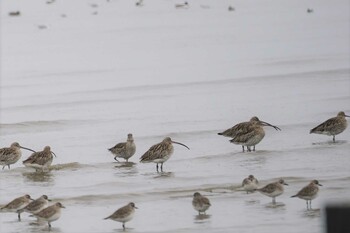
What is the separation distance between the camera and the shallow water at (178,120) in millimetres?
11078

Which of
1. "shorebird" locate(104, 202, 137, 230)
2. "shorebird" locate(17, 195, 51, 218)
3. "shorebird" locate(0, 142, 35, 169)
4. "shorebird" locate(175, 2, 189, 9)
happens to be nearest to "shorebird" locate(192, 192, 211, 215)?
"shorebird" locate(104, 202, 137, 230)

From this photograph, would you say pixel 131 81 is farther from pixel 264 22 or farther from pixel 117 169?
pixel 264 22

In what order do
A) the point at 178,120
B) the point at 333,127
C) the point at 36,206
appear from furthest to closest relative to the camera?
the point at 178,120 → the point at 333,127 → the point at 36,206

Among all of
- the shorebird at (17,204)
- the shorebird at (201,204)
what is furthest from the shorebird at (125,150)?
the shorebird at (201,204)

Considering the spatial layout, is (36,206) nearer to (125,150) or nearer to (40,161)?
(40,161)

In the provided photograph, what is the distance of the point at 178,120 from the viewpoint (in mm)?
18125

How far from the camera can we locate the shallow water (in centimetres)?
1108

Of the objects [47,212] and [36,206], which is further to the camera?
[36,206]

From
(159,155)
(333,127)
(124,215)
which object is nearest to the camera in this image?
(124,215)

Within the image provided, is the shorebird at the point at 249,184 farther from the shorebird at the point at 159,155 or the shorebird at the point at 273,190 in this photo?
the shorebird at the point at 159,155

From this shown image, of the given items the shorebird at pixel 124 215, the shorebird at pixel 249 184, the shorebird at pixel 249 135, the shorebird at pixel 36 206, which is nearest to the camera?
the shorebird at pixel 124 215

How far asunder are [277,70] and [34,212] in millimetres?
14932

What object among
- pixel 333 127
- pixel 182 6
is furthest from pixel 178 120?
pixel 182 6

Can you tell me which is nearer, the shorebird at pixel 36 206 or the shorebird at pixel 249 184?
the shorebird at pixel 36 206
